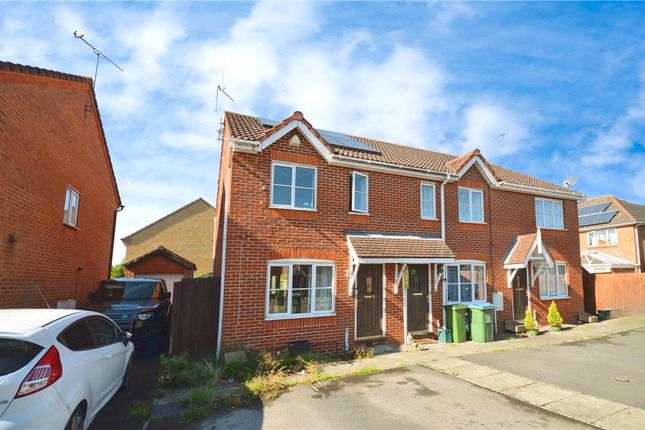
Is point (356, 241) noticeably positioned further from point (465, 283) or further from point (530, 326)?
point (530, 326)

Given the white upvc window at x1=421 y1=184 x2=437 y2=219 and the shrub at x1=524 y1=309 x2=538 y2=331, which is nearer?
the white upvc window at x1=421 y1=184 x2=437 y2=219

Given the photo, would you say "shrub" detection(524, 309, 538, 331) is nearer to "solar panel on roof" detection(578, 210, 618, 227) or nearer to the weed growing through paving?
the weed growing through paving

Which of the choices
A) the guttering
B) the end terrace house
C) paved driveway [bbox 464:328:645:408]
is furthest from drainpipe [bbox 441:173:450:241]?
paved driveway [bbox 464:328:645:408]

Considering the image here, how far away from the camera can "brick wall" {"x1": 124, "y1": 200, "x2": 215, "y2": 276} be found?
99.5 ft

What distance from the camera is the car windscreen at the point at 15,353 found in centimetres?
369

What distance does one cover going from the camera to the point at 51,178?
961 centimetres

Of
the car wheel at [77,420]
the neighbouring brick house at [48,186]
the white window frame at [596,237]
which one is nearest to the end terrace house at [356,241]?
the car wheel at [77,420]

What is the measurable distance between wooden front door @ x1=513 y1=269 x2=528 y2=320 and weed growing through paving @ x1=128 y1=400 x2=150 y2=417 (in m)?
A: 12.4

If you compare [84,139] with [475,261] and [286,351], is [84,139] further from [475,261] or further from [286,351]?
[475,261]

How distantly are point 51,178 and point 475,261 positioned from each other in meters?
13.5

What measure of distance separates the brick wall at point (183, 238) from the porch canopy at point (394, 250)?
75.9ft

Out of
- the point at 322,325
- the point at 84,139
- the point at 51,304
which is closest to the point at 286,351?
the point at 322,325

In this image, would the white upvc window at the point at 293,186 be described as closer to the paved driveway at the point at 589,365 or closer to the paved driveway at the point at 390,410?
the paved driveway at the point at 390,410

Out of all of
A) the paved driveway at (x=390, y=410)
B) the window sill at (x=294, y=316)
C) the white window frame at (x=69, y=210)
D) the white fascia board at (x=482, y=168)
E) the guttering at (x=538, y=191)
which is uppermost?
the white fascia board at (x=482, y=168)
